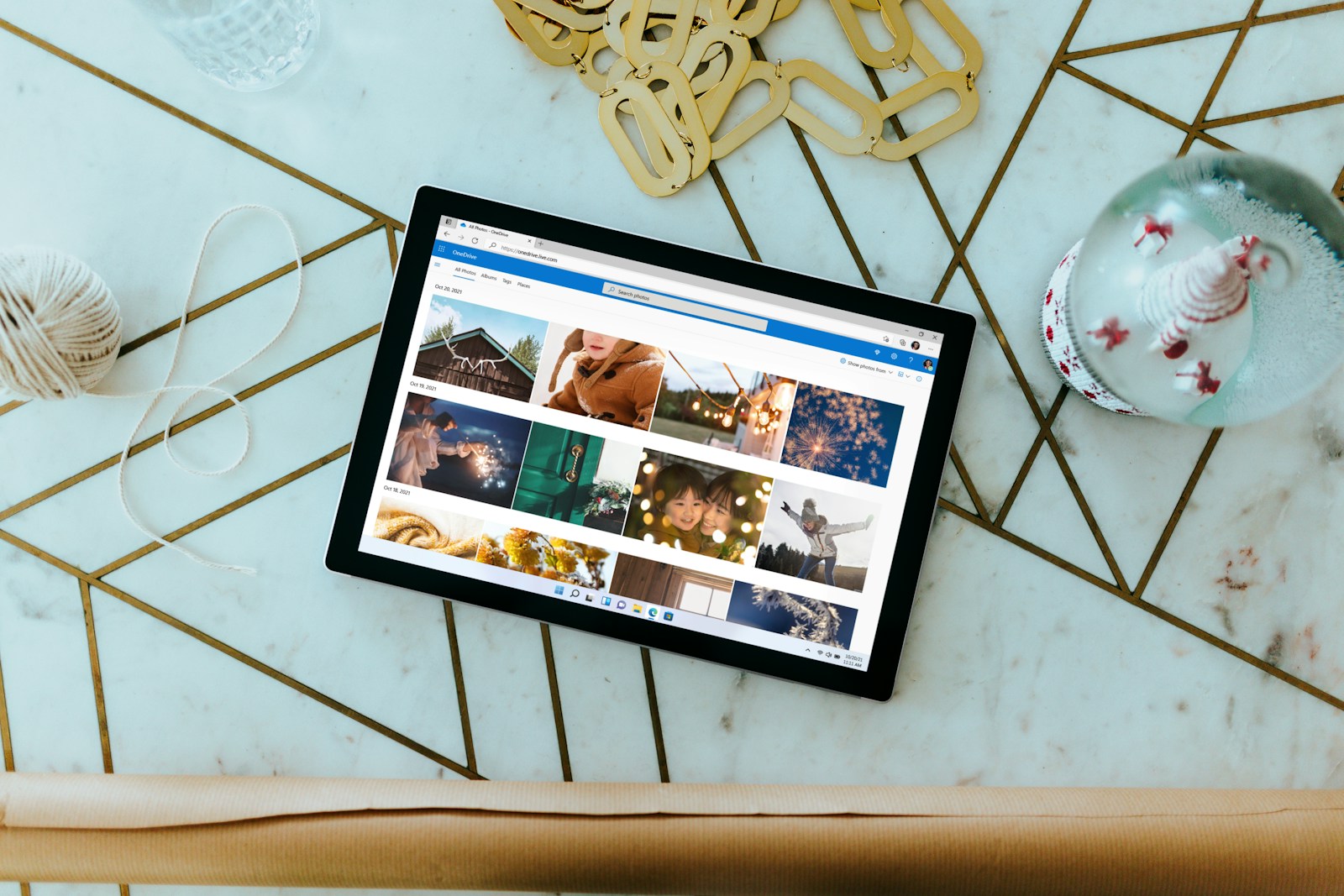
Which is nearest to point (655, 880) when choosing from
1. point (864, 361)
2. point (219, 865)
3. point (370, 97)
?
point (219, 865)

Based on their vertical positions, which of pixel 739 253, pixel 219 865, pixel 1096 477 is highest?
pixel 739 253

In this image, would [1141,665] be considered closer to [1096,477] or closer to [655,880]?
[1096,477]

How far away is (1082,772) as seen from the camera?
0.61m

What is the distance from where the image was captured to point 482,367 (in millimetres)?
573

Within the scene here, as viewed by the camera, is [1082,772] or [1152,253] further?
[1082,772]

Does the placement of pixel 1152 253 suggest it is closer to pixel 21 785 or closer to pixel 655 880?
pixel 655 880

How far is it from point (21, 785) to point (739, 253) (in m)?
0.64

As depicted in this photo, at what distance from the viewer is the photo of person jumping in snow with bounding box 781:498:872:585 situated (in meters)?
0.57

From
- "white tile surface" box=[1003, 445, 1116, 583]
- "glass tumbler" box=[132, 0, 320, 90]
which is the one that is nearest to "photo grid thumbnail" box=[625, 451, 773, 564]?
"white tile surface" box=[1003, 445, 1116, 583]

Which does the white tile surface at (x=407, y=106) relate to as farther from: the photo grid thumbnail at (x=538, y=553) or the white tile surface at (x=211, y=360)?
the photo grid thumbnail at (x=538, y=553)

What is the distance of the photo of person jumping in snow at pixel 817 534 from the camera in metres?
0.57

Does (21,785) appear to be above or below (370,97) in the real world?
below

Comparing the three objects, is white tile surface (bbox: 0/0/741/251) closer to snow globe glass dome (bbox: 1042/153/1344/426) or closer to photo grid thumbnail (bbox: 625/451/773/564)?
photo grid thumbnail (bbox: 625/451/773/564)

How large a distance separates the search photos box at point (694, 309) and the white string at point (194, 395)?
0.28 metres
